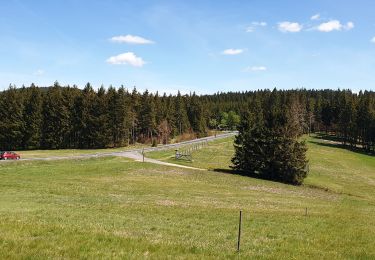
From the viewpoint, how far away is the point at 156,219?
2095 cm

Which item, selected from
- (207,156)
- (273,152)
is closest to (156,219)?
(273,152)

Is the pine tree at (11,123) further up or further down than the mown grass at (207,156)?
further up

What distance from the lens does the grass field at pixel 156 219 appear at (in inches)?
474

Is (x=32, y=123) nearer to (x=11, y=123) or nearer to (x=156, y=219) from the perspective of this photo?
(x=11, y=123)

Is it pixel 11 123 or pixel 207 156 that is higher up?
pixel 11 123

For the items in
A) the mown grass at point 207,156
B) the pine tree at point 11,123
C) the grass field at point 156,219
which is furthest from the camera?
the pine tree at point 11,123

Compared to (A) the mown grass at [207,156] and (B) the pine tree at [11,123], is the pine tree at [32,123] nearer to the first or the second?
(B) the pine tree at [11,123]

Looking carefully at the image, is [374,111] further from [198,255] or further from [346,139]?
[198,255]

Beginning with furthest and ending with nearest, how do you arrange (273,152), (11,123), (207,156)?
(11,123)
(207,156)
(273,152)

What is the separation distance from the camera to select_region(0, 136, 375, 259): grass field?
12.0 m

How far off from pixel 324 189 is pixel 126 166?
27.5 metres

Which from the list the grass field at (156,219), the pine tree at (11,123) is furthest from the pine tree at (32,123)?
the grass field at (156,219)

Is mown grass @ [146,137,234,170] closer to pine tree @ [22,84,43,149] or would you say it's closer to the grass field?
the grass field

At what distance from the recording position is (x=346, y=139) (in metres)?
141
